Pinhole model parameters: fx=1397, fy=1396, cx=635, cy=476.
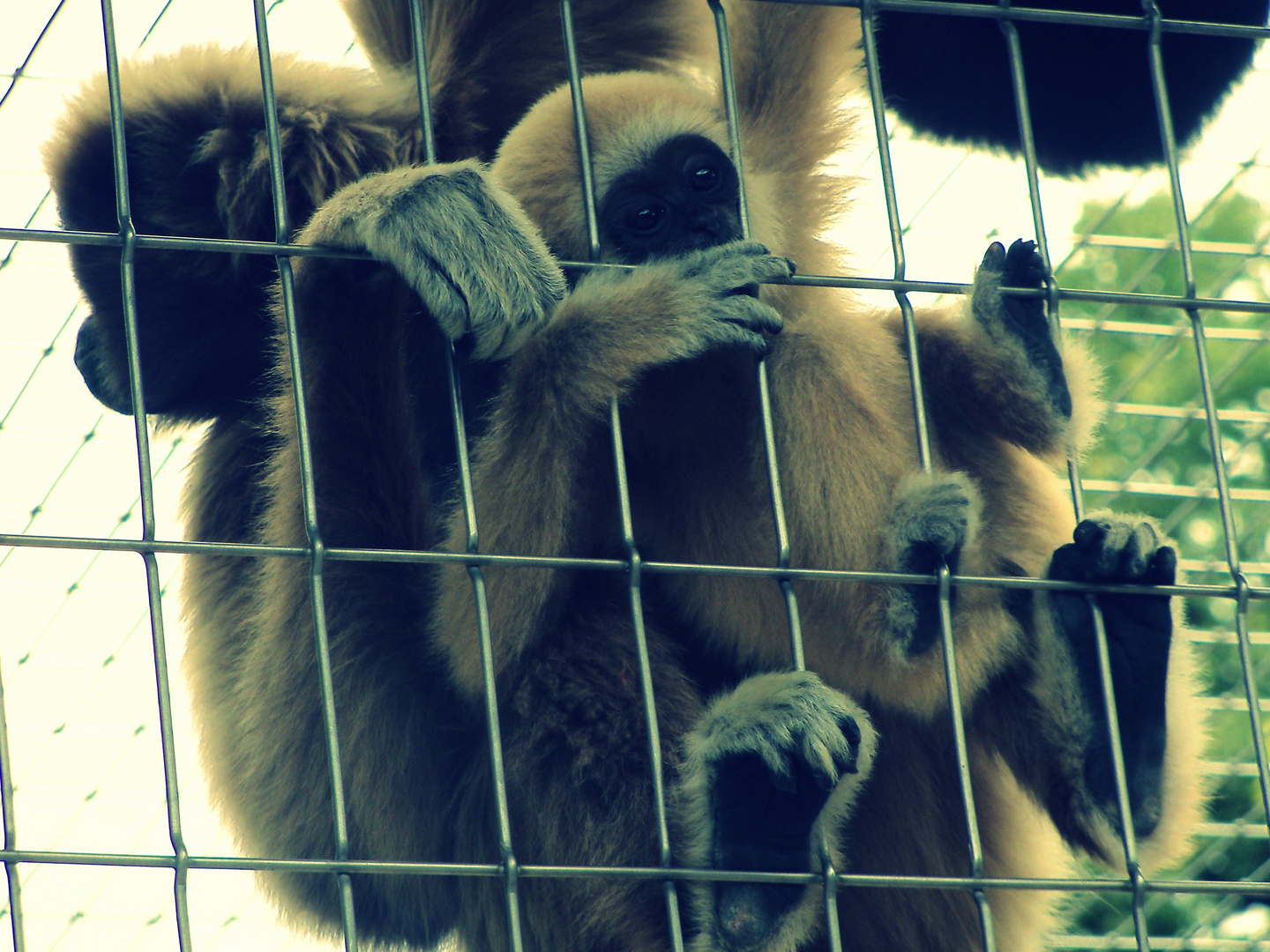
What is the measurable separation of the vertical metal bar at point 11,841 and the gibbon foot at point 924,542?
1.19 meters

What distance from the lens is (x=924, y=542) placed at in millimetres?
1999

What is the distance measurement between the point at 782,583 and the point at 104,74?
70.0 inches

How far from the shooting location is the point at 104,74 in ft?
8.89

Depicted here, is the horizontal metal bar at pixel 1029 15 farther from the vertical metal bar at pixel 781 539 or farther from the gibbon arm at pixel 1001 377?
the gibbon arm at pixel 1001 377

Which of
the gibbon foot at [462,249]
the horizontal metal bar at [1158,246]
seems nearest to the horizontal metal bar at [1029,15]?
the gibbon foot at [462,249]

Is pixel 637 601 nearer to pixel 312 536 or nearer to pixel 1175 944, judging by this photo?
pixel 312 536

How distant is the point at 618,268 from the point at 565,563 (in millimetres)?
484

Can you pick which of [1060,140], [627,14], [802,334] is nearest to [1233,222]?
[1060,140]

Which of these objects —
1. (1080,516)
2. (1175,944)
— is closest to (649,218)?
(1080,516)

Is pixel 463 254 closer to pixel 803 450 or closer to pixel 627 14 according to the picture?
pixel 803 450

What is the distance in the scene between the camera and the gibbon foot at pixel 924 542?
6.55 feet

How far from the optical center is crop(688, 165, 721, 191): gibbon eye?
2365mm

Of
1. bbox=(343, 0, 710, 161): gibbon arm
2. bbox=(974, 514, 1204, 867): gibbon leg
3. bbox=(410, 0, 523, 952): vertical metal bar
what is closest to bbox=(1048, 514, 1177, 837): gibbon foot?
bbox=(974, 514, 1204, 867): gibbon leg

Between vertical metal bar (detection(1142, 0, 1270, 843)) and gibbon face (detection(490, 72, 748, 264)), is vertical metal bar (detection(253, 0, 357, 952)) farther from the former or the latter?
vertical metal bar (detection(1142, 0, 1270, 843))
